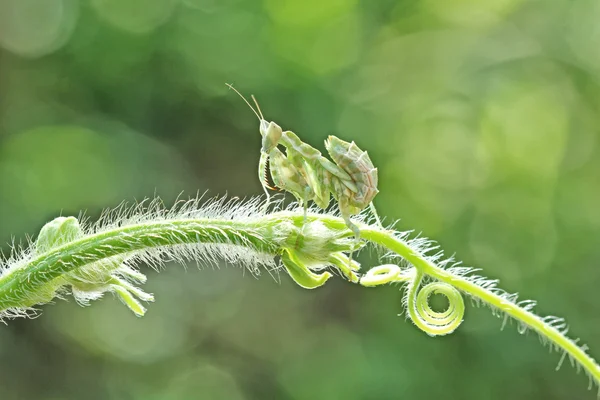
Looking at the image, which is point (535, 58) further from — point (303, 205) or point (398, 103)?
point (303, 205)

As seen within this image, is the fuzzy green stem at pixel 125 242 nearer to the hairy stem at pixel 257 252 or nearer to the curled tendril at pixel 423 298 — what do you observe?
the hairy stem at pixel 257 252

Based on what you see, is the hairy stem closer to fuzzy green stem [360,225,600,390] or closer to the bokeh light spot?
fuzzy green stem [360,225,600,390]

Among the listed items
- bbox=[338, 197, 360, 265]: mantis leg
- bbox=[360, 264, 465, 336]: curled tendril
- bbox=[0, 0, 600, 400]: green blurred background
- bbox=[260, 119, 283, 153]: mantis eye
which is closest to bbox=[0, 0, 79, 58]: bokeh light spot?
bbox=[0, 0, 600, 400]: green blurred background

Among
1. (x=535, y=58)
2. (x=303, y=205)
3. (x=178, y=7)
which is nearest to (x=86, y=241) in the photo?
(x=303, y=205)

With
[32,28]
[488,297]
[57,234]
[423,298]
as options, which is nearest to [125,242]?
[57,234]

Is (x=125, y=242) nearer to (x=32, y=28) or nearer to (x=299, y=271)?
(x=299, y=271)

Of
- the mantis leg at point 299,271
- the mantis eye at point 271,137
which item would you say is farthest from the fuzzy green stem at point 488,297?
the mantis eye at point 271,137
